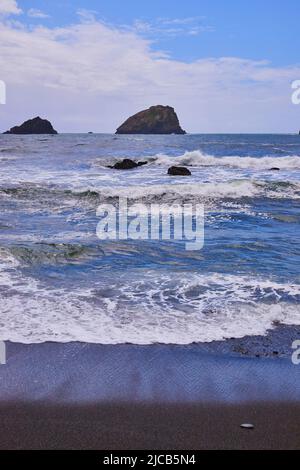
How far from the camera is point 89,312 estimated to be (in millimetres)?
6062

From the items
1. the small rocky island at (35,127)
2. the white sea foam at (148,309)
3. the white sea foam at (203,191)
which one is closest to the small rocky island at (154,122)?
the small rocky island at (35,127)

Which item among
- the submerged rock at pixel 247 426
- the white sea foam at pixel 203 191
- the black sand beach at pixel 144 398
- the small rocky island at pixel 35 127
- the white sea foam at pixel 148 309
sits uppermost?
the small rocky island at pixel 35 127

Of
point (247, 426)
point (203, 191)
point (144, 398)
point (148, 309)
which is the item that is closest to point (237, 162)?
point (203, 191)

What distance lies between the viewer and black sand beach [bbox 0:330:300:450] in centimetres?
356

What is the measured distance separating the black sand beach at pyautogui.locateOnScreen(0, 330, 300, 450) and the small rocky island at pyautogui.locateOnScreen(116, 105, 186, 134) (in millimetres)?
143169

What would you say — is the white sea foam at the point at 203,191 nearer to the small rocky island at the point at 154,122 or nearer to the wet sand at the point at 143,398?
the wet sand at the point at 143,398

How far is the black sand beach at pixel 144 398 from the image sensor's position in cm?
356

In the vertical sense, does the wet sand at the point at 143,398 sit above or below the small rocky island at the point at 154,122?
below

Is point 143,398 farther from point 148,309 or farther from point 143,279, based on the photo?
point 143,279

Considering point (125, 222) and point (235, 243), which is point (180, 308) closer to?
point (235, 243)

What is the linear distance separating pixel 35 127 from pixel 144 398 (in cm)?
14329

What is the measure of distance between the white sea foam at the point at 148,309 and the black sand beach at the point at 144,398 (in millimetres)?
312

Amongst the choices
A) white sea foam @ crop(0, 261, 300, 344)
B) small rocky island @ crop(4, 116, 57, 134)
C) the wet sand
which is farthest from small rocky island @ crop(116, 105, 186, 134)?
the wet sand

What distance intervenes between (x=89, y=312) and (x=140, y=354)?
4.18 feet
